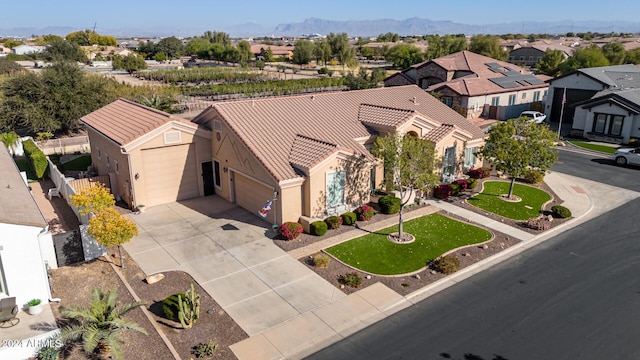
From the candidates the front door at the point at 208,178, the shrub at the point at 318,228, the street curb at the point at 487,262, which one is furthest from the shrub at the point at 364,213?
the front door at the point at 208,178

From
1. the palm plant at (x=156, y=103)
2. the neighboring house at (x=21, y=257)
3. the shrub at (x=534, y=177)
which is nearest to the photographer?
the neighboring house at (x=21, y=257)

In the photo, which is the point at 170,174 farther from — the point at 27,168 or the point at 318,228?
the point at 27,168

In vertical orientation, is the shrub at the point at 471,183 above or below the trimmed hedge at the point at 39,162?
below

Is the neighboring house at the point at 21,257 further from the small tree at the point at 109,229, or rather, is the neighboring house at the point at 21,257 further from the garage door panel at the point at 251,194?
the garage door panel at the point at 251,194

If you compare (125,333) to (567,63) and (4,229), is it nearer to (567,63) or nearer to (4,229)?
(4,229)

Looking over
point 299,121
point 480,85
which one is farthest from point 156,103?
point 480,85
